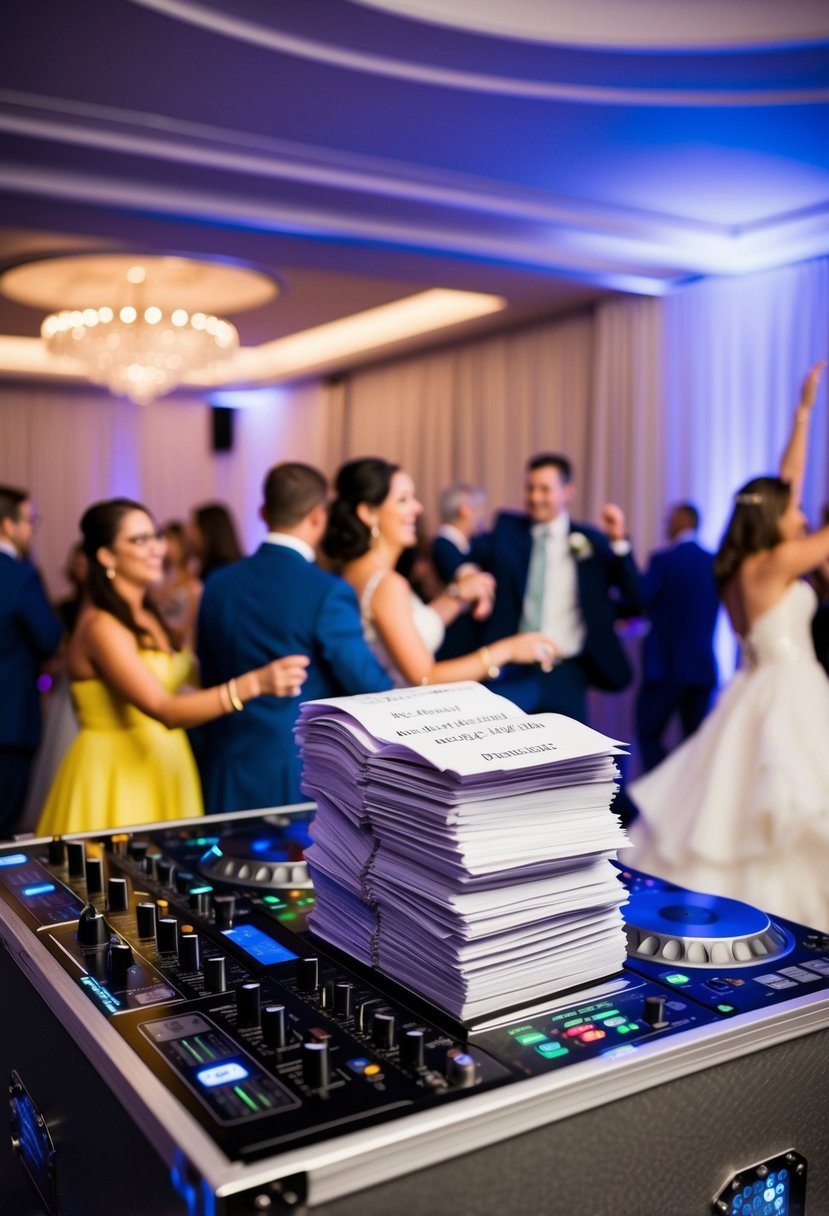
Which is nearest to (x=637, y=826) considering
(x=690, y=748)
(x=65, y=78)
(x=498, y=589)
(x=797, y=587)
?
(x=690, y=748)

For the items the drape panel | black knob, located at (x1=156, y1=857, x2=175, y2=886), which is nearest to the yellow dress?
black knob, located at (x1=156, y1=857, x2=175, y2=886)

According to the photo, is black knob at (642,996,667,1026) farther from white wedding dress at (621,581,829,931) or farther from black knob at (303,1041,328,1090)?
white wedding dress at (621,581,829,931)

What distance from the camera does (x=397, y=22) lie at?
125 inches

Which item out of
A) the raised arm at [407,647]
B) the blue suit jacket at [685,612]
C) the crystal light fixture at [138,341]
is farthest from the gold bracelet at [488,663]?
the crystal light fixture at [138,341]

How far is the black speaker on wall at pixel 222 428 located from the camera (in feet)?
35.9

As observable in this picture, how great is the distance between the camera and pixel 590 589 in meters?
4.96

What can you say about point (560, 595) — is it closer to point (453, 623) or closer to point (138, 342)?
point (453, 623)

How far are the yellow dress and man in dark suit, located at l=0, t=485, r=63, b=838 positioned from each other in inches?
55.3

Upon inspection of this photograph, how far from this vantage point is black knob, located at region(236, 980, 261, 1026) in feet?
3.15

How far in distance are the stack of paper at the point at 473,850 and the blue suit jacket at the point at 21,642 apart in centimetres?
334

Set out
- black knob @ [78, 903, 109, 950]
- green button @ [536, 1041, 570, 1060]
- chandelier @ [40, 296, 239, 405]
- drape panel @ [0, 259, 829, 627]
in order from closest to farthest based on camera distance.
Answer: green button @ [536, 1041, 570, 1060]
black knob @ [78, 903, 109, 950]
drape panel @ [0, 259, 829, 627]
chandelier @ [40, 296, 239, 405]

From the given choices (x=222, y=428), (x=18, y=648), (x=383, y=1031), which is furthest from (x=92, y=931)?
(x=222, y=428)

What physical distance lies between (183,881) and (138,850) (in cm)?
16

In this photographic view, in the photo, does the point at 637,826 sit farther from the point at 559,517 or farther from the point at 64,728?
the point at 64,728
